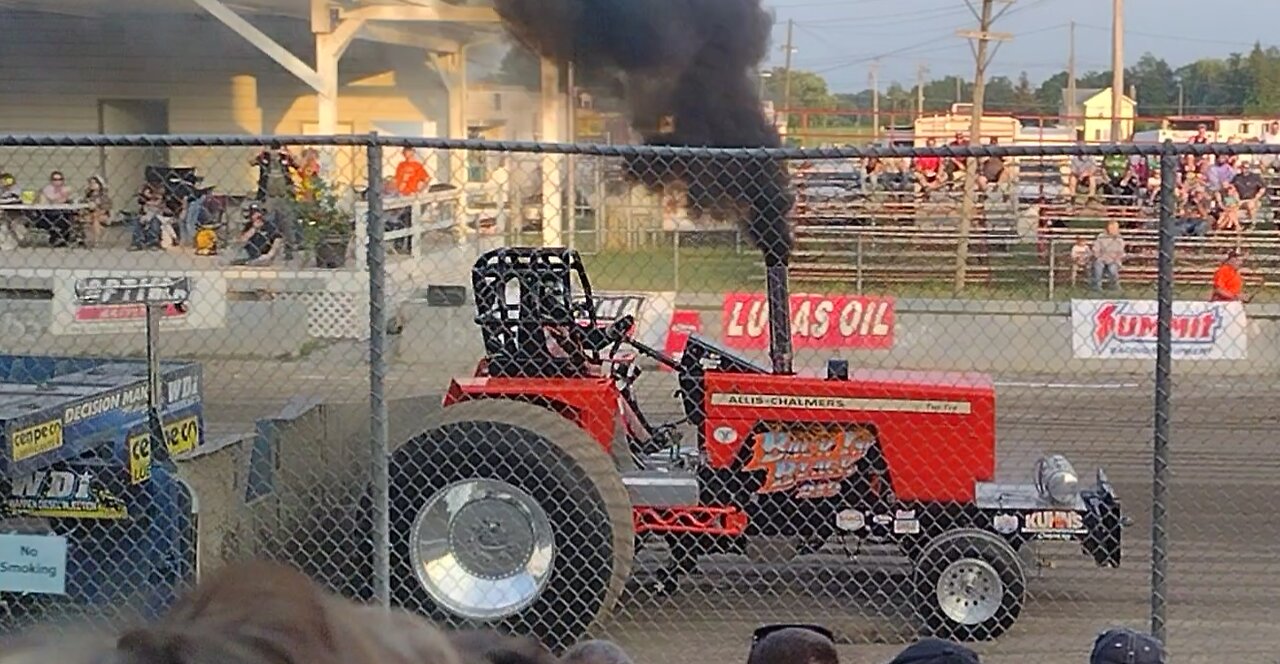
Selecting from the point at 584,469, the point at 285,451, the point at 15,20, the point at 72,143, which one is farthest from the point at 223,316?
the point at 15,20

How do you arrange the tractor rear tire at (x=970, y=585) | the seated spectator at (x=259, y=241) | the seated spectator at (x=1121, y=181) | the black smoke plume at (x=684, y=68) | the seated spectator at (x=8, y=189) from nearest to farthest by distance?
the tractor rear tire at (x=970, y=585) < the black smoke plume at (x=684, y=68) < the seated spectator at (x=259, y=241) < the seated spectator at (x=8, y=189) < the seated spectator at (x=1121, y=181)

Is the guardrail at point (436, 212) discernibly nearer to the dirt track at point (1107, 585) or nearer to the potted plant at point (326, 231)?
the potted plant at point (326, 231)

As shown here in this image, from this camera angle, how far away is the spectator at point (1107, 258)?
15031 millimetres

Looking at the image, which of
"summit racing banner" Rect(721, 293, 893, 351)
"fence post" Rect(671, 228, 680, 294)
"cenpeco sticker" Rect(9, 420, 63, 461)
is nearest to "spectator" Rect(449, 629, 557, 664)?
"cenpeco sticker" Rect(9, 420, 63, 461)

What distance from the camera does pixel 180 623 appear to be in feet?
3.53

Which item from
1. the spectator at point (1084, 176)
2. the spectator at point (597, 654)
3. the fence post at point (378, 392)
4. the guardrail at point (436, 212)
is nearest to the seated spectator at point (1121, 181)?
the spectator at point (1084, 176)

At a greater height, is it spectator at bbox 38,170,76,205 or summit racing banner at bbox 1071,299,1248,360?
spectator at bbox 38,170,76,205

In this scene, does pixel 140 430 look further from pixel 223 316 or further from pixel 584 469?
pixel 223 316

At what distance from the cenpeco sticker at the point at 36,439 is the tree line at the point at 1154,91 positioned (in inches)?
1335

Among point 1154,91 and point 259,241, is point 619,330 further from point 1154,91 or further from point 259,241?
point 1154,91

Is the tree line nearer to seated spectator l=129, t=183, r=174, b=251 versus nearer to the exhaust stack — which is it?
seated spectator l=129, t=183, r=174, b=251

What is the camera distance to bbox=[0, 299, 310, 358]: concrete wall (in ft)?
39.7

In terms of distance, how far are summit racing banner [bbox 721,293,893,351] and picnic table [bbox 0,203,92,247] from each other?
5706 mm

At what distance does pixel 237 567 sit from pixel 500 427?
4645 mm
